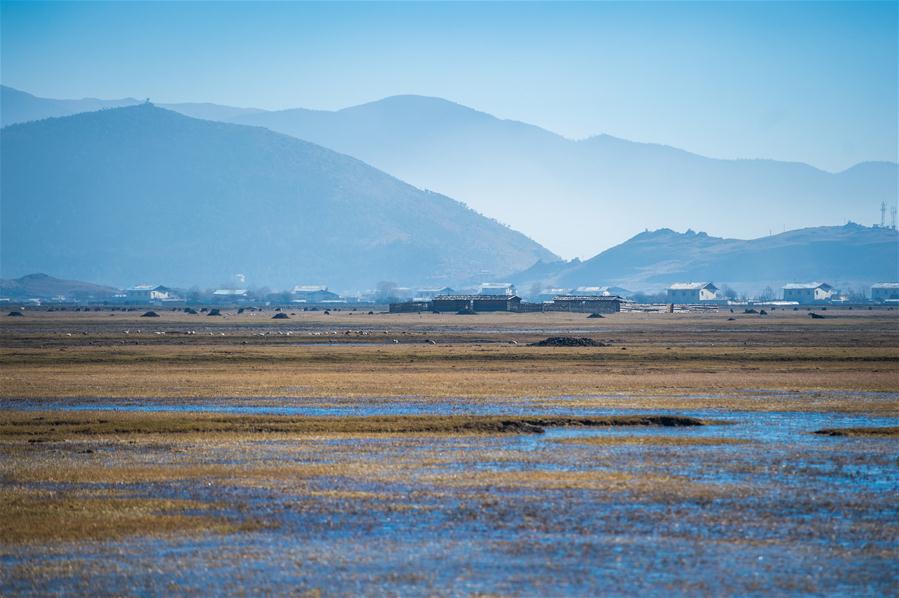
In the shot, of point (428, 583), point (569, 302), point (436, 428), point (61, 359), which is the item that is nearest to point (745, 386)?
point (436, 428)

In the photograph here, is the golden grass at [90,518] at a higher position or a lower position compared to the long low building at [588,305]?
lower

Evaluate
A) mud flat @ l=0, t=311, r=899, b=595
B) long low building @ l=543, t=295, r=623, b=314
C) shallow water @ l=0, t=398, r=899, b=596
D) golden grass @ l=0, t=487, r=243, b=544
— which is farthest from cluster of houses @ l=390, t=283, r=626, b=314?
golden grass @ l=0, t=487, r=243, b=544

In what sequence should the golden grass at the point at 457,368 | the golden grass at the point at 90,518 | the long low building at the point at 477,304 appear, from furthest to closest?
the long low building at the point at 477,304 → the golden grass at the point at 457,368 → the golden grass at the point at 90,518

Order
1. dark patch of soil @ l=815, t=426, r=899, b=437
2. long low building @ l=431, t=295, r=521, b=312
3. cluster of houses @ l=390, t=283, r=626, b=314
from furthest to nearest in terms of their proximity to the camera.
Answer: cluster of houses @ l=390, t=283, r=626, b=314
long low building @ l=431, t=295, r=521, b=312
dark patch of soil @ l=815, t=426, r=899, b=437

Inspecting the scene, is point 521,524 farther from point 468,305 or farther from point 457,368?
point 468,305

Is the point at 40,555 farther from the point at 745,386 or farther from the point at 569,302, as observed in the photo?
the point at 569,302

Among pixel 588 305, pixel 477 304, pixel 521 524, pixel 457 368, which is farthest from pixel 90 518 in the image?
pixel 588 305

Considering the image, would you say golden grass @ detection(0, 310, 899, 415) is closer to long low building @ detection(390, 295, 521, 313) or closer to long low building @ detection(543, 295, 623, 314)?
long low building @ detection(390, 295, 521, 313)

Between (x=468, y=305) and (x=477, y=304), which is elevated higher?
(x=477, y=304)

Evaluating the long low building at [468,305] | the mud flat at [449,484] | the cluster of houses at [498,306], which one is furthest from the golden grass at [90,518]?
the long low building at [468,305]

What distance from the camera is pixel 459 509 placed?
2270cm

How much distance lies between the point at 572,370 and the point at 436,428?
72.7ft

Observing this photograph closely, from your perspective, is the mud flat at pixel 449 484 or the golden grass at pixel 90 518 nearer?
the mud flat at pixel 449 484

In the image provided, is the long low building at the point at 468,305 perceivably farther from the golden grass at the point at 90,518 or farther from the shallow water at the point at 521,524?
the golden grass at the point at 90,518
